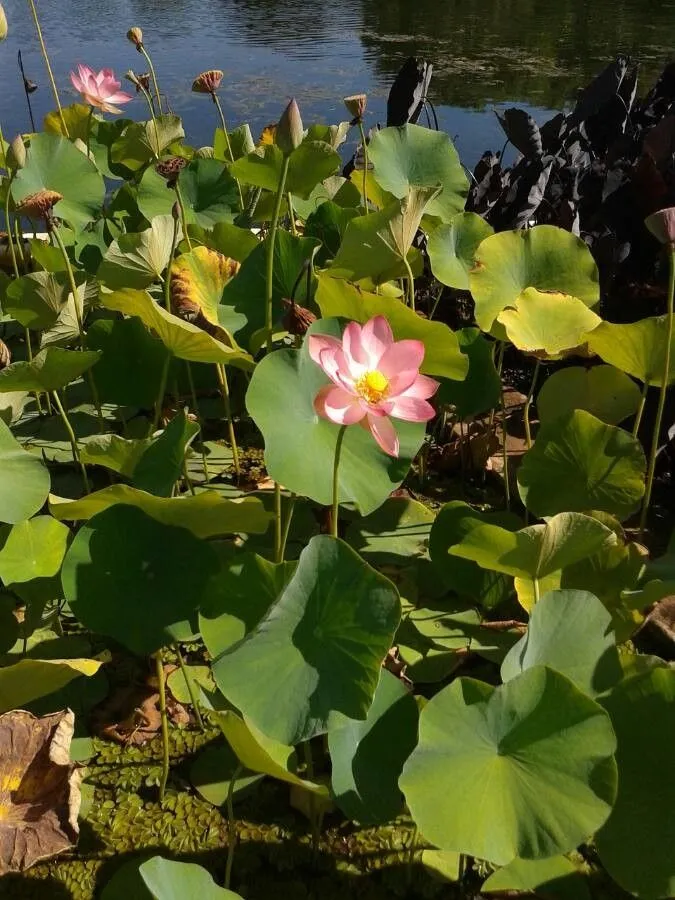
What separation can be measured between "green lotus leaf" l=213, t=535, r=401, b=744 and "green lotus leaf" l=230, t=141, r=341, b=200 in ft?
3.25

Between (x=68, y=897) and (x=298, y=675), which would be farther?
(x=68, y=897)

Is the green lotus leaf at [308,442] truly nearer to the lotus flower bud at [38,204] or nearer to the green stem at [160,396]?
the green stem at [160,396]

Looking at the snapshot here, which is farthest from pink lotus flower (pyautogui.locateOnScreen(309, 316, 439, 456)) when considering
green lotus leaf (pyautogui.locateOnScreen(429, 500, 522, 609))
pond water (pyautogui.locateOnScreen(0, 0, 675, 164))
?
pond water (pyautogui.locateOnScreen(0, 0, 675, 164))

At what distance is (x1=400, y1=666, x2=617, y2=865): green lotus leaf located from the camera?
77cm

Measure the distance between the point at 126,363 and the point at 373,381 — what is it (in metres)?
0.76

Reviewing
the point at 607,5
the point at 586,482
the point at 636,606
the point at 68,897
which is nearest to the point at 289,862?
the point at 68,897

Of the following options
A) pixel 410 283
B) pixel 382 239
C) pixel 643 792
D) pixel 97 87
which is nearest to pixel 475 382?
pixel 410 283

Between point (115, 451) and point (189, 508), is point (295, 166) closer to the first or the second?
point (115, 451)

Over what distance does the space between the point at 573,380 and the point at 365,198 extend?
75cm

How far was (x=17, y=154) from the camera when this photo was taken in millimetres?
1723

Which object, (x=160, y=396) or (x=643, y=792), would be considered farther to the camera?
(x=160, y=396)

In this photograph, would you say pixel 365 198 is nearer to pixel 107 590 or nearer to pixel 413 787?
pixel 107 590

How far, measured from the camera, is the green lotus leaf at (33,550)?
3.65ft

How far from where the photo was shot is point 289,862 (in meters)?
1.00
